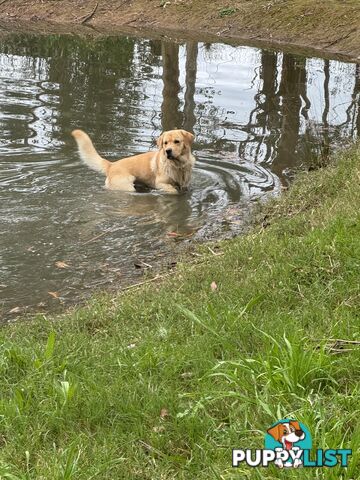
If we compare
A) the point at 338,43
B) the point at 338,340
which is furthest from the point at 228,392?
the point at 338,43

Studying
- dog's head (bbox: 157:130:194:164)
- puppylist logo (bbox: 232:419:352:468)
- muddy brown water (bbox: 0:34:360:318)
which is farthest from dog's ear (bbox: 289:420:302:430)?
dog's head (bbox: 157:130:194:164)

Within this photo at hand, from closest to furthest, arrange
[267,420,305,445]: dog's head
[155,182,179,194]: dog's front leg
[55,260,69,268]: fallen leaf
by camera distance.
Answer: [267,420,305,445]: dog's head
[55,260,69,268]: fallen leaf
[155,182,179,194]: dog's front leg

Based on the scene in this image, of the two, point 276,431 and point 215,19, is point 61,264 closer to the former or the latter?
point 276,431

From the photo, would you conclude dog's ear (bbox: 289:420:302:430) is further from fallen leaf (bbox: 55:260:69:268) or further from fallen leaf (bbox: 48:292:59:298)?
fallen leaf (bbox: 55:260:69:268)

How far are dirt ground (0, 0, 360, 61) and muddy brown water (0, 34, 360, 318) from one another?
1.92m

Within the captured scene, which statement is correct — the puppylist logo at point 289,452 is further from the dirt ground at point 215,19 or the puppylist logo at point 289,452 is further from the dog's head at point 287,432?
the dirt ground at point 215,19

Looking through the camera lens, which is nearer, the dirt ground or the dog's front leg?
the dog's front leg

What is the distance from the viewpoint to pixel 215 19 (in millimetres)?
21547

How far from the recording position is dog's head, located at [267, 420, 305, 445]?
2326 mm

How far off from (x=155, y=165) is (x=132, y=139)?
2.07m

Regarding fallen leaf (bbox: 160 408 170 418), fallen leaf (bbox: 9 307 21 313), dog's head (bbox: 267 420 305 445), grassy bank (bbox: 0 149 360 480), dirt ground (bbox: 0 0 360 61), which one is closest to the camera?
dog's head (bbox: 267 420 305 445)

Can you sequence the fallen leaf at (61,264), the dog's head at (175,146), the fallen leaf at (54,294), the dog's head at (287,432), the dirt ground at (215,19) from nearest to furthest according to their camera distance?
the dog's head at (287,432) → the fallen leaf at (54,294) → the fallen leaf at (61,264) → the dog's head at (175,146) → the dirt ground at (215,19)

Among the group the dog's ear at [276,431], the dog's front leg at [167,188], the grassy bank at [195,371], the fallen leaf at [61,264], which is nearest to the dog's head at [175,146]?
the dog's front leg at [167,188]

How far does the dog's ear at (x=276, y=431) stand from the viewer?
2387mm
